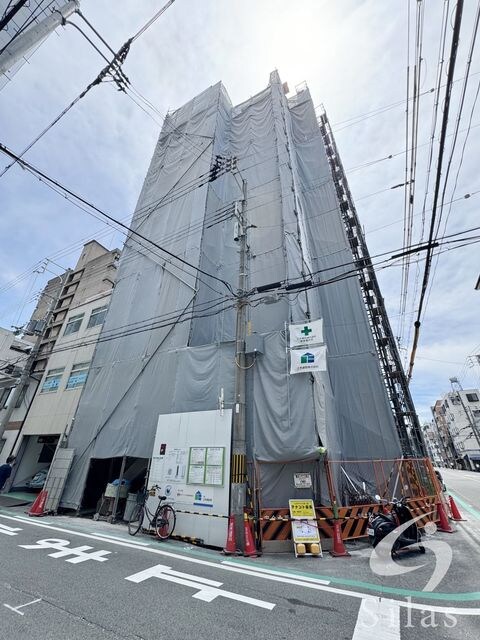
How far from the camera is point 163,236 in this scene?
46.6 ft

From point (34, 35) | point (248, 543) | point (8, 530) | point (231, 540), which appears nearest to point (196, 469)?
point (231, 540)

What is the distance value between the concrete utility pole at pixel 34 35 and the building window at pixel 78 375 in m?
13.0

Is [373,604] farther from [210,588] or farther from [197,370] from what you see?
[197,370]

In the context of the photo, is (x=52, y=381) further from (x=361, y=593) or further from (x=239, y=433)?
(x=361, y=593)

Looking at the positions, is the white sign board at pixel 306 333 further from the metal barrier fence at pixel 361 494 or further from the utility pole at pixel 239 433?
the metal barrier fence at pixel 361 494

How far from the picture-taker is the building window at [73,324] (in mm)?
18922

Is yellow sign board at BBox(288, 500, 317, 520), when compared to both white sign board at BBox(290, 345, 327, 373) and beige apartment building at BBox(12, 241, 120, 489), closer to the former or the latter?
white sign board at BBox(290, 345, 327, 373)

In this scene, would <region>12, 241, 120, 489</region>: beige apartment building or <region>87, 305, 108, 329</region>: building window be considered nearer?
<region>12, 241, 120, 489</region>: beige apartment building

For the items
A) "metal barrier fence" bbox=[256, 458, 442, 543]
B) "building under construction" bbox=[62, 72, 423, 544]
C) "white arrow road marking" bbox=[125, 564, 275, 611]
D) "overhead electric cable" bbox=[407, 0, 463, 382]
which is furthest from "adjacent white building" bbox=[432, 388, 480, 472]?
"white arrow road marking" bbox=[125, 564, 275, 611]

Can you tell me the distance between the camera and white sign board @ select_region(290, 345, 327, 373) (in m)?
7.30

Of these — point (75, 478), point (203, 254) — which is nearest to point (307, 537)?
point (75, 478)

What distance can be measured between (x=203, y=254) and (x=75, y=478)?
9.65 metres

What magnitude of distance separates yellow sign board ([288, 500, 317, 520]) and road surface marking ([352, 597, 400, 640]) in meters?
2.51

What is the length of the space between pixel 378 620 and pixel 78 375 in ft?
53.5
